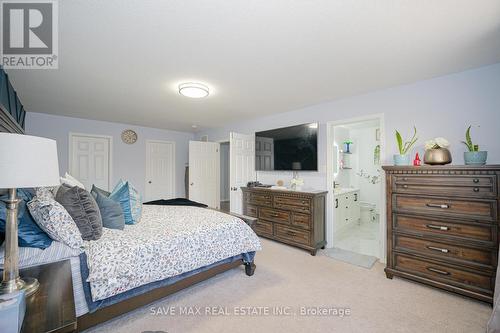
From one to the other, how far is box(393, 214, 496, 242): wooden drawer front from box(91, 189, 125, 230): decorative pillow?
293cm

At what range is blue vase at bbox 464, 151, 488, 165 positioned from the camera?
6.96 ft

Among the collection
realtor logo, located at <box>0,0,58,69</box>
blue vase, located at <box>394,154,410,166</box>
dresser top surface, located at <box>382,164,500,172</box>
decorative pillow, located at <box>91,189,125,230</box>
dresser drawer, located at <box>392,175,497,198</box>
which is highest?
realtor logo, located at <box>0,0,58,69</box>

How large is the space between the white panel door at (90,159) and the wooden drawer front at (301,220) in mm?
4286

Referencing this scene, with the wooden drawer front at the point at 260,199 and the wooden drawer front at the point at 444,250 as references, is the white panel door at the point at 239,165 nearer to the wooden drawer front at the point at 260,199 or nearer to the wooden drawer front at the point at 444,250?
the wooden drawer front at the point at 260,199

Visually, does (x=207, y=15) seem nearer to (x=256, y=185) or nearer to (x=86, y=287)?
(x=86, y=287)

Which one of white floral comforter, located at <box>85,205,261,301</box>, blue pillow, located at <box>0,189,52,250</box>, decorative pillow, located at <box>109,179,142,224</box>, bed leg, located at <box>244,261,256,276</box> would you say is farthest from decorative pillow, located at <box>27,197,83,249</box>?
bed leg, located at <box>244,261,256,276</box>

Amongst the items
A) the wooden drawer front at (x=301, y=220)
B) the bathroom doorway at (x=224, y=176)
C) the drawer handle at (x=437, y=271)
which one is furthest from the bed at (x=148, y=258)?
the bathroom doorway at (x=224, y=176)

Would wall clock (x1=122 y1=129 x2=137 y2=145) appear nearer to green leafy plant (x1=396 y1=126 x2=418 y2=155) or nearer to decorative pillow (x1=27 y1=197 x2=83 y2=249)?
decorative pillow (x1=27 y1=197 x2=83 y2=249)

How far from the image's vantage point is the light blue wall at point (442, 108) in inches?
91.2

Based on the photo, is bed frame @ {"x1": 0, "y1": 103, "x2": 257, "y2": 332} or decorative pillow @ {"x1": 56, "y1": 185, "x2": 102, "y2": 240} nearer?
bed frame @ {"x1": 0, "y1": 103, "x2": 257, "y2": 332}

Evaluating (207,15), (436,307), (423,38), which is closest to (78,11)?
(207,15)

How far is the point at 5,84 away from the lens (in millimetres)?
2504

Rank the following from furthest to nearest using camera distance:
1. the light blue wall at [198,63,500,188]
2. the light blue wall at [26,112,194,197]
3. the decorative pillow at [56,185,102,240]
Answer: the light blue wall at [26,112,194,197] < the light blue wall at [198,63,500,188] < the decorative pillow at [56,185,102,240]

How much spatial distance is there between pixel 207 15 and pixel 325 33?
0.92 metres
